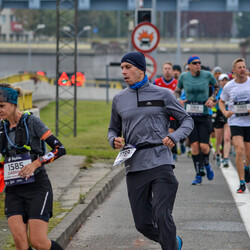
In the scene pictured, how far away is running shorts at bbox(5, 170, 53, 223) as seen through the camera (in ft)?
19.1

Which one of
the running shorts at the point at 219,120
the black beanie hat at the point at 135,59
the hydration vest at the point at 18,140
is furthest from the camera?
the running shorts at the point at 219,120

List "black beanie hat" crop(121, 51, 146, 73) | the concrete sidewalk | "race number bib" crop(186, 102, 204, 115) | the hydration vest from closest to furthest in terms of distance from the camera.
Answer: the hydration vest, "black beanie hat" crop(121, 51, 146, 73), the concrete sidewalk, "race number bib" crop(186, 102, 204, 115)

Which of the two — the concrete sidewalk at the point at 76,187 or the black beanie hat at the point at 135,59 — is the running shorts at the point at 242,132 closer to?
the concrete sidewalk at the point at 76,187

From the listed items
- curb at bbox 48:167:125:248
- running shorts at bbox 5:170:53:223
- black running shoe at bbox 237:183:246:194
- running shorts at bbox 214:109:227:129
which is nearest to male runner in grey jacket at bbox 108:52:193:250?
running shorts at bbox 5:170:53:223

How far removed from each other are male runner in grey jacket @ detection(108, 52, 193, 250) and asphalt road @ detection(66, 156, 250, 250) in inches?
A: 52.3

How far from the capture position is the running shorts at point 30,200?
584 cm

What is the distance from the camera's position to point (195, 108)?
12.5 metres

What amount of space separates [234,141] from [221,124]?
476cm

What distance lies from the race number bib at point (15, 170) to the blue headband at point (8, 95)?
0.42 metres

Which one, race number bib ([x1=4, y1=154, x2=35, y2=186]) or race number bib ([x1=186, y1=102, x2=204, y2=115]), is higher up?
race number bib ([x1=4, y1=154, x2=35, y2=186])

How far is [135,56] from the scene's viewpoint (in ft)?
21.6

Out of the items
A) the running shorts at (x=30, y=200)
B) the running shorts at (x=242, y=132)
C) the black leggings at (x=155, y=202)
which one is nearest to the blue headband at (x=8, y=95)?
the running shorts at (x=30, y=200)

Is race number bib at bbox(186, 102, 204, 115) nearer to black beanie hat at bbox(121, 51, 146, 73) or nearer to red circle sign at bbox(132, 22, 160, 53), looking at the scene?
red circle sign at bbox(132, 22, 160, 53)

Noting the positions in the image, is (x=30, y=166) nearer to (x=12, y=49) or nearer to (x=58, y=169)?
(x=58, y=169)
